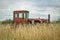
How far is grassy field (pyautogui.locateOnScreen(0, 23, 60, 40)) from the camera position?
2.15 m

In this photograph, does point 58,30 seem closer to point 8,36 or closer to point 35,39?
point 35,39

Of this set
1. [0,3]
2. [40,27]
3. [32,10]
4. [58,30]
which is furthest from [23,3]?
[58,30]

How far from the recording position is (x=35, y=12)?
3.00 meters

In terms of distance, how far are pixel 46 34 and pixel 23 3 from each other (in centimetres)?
94

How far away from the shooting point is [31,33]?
2.21 meters

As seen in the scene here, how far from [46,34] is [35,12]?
33.9 inches

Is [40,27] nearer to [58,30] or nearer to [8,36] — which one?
[58,30]

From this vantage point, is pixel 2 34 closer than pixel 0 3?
Yes

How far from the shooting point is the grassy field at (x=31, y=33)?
2152 millimetres

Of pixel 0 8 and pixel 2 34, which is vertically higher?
pixel 0 8

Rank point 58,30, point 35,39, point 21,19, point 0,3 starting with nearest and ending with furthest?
point 35,39 < point 58,30 < point 0,3 < point 21,19

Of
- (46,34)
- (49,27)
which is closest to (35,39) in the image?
(46,34)

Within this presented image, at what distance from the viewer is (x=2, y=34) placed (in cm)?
224

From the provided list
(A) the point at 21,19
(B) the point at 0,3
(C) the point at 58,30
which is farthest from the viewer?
(A) the point at 21,19
